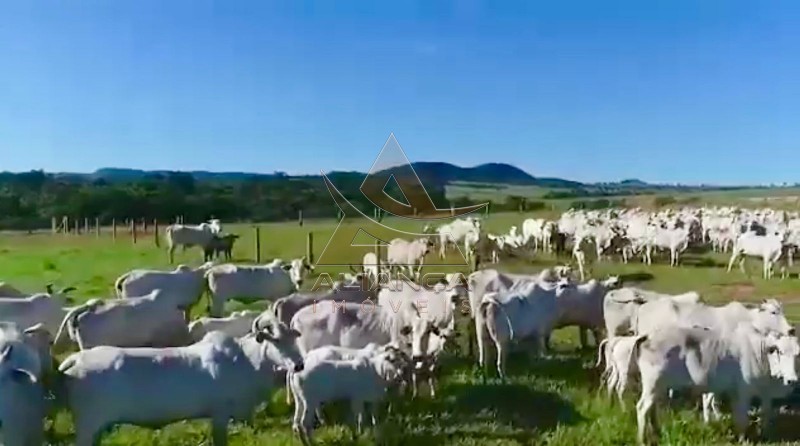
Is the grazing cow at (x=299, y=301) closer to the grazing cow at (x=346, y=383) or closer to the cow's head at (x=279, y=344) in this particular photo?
the cow's head at (x=279, y=344)

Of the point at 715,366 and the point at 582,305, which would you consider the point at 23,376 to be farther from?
the point at 582,305

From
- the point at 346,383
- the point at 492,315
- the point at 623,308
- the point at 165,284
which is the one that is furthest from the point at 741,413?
the point at 165,284

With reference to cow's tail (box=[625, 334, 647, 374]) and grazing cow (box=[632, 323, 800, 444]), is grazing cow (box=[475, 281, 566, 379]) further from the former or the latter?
grazing cow (box=[632, 323, 800, 444])

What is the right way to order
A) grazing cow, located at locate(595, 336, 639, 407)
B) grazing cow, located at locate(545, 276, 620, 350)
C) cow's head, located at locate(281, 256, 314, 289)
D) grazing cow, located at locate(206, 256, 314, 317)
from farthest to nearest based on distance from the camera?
cow's head, located at locate(281, 256, 314, 289), grazing cow, located at locate(206, 256, 314, 317), grazing cow, located at locate(545, 276, 620, 350), grazing cow, located at locate(595, 336, 639, 407)

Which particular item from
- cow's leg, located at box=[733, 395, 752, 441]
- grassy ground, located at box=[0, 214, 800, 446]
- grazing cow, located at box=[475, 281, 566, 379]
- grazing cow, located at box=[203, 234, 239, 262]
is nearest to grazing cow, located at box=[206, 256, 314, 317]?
grassy ground, located at box=[0, 214, 800, 446]

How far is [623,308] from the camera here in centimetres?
1109

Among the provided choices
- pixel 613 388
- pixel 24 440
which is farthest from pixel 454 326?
pixel 24 440

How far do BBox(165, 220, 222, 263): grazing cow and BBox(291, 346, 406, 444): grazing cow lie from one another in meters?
14.2

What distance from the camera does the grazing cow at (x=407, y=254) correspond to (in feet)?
64.0

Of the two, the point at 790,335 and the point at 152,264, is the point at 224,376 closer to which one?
the point at 790,335

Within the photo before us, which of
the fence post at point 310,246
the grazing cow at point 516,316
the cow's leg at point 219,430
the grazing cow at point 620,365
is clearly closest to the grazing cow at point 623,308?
the grazing cow at point 516,316

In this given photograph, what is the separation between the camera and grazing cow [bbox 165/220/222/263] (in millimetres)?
21438

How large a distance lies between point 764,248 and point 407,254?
10.6m

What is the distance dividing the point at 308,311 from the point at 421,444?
289 centimetres
